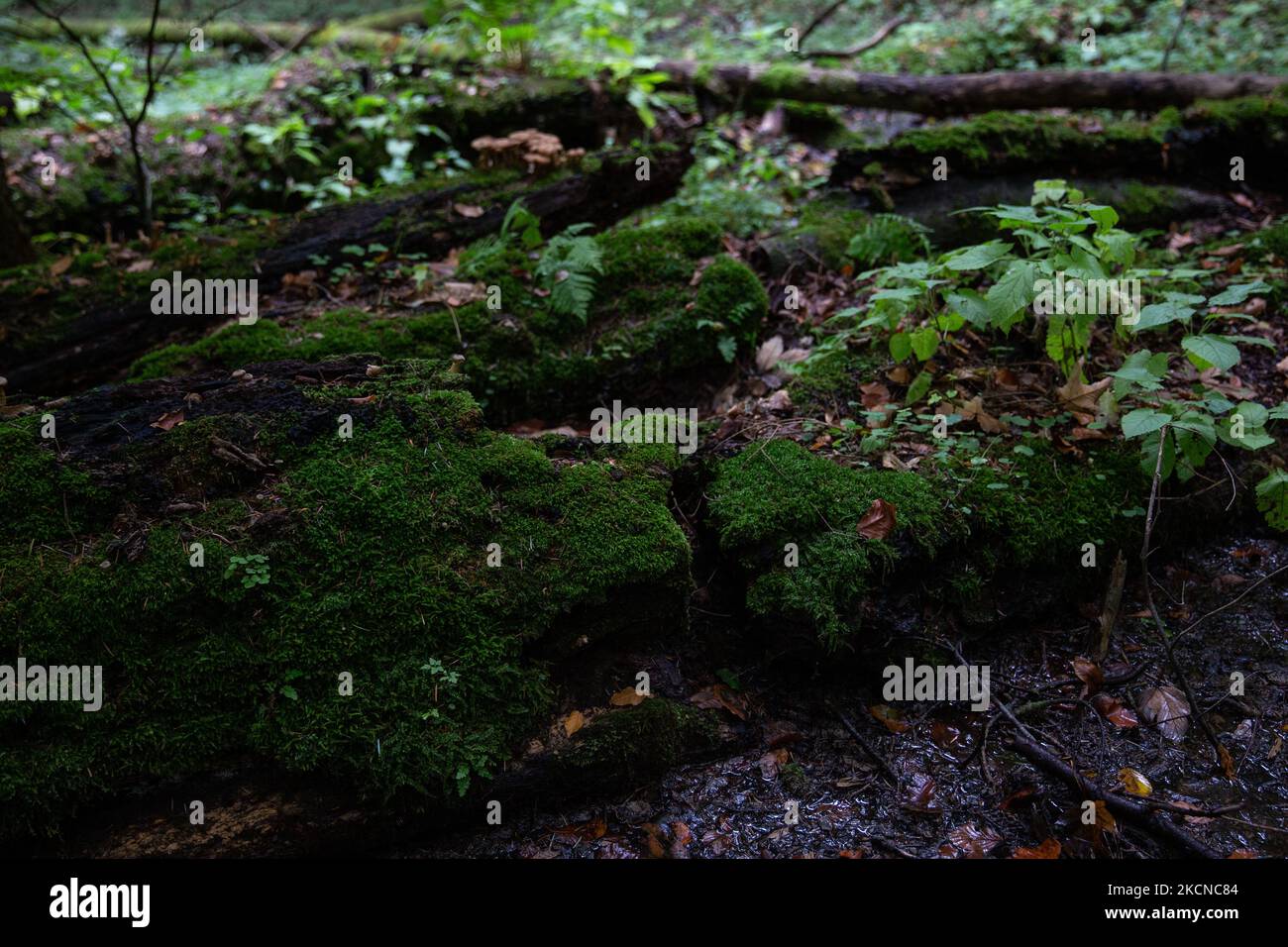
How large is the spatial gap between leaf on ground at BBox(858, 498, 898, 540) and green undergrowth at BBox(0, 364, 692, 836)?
0.91 m

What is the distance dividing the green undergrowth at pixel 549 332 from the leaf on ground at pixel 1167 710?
2963 mm

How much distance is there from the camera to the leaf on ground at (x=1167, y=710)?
3535 mm

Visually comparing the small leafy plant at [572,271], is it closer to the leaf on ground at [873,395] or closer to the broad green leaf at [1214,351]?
the leaf on ground at [873,395]

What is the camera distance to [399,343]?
4.73m

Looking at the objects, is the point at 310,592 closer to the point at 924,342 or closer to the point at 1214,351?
the point at 924,342

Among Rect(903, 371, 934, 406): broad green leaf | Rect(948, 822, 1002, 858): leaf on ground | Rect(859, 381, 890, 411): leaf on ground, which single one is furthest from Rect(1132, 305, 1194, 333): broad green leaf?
Rect(948, 822, 1002, 858): leaf on ground

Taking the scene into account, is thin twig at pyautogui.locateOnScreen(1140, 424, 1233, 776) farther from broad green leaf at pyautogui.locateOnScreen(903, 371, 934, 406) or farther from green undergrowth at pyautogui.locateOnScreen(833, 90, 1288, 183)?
green undergrowth at pyautogui.locateOnScreen(833, 90, 1288, 183)

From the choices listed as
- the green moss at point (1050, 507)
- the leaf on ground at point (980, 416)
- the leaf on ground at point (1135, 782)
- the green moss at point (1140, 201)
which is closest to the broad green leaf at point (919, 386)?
the leaf on ground at point (980, 416)

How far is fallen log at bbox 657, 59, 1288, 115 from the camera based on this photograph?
8039 mm

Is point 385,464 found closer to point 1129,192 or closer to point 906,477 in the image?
point 906,477

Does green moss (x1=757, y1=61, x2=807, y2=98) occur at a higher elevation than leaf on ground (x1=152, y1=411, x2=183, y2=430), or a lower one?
higher
